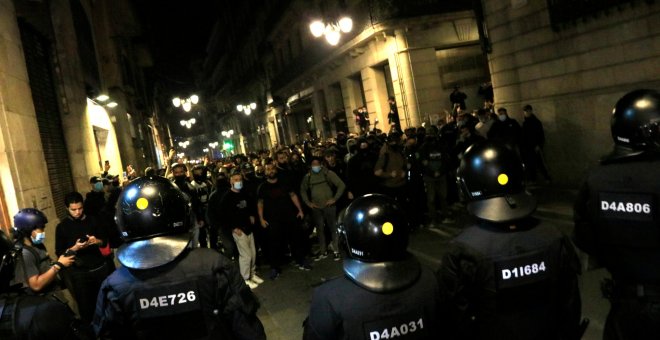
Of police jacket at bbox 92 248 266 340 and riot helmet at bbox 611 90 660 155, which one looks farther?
riot helmet at bbox 611 90 660 155

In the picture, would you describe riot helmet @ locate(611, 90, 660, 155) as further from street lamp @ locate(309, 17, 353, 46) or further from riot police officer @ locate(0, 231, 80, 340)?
street lamp @ locate(309, 17, 353, 46)

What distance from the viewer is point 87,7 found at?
16109 mm

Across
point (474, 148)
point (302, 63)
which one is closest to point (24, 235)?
point (474, 148)

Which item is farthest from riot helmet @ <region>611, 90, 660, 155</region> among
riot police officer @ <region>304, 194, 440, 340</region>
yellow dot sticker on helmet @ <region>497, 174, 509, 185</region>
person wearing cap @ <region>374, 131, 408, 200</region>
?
person wearing cap @ <region>374, 131, 408, 200</region>

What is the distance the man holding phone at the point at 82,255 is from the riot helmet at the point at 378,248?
388cm

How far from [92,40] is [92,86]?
3.79 metres

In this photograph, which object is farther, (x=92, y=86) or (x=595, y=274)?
(x=92, y=86)

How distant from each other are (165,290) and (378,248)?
1109 mm

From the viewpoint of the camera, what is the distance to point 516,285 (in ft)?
7.93

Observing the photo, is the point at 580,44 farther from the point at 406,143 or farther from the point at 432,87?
the point at 432,87

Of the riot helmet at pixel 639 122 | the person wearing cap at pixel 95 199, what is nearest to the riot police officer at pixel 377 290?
the riot helmet at pixel 639 122

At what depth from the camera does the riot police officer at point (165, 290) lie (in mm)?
2438

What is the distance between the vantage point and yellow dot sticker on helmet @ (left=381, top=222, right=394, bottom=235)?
216 cm

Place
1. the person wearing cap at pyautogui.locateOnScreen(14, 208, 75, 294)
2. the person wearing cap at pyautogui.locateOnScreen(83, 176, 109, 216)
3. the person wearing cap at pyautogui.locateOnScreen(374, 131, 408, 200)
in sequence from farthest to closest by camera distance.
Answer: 1. the person wearing cap at pyautogui.locateOnScreen(374, 131, 408, 200)
2. the person wearing cap at pyautogui.locateOnScreen(83, 176, 109, 216)
3. the person wearing cap at pyautogui.locateOnScreen(14, 208, 75, 294)
